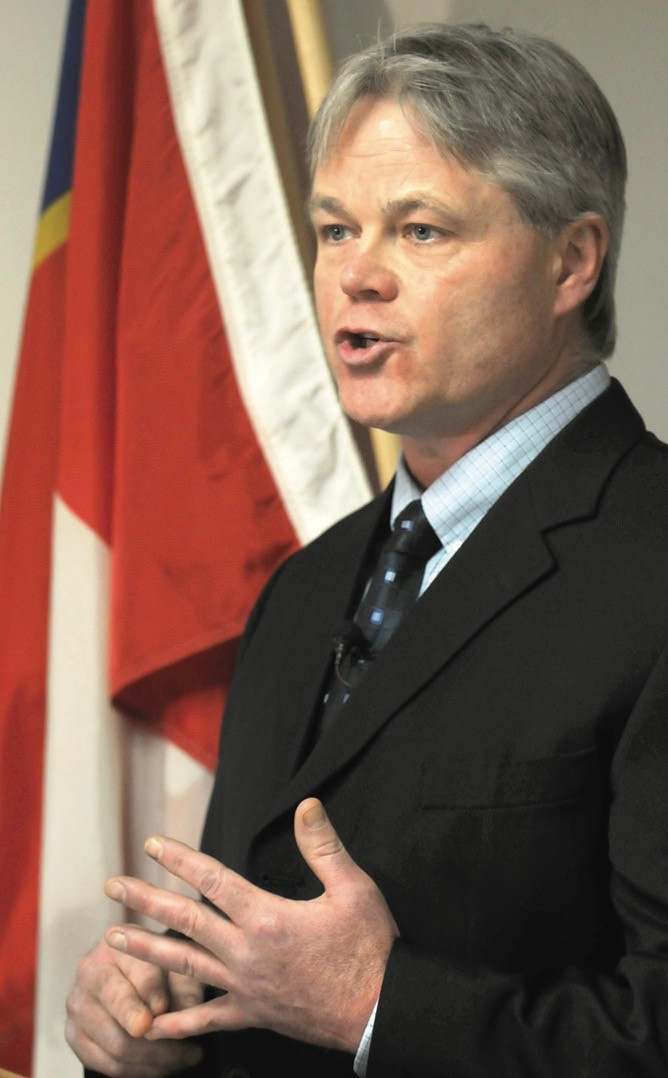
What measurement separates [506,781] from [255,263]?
106 centimetres

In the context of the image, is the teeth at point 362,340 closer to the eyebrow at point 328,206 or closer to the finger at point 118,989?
the eyebrow at point 328,206

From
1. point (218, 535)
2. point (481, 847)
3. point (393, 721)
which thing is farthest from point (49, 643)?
point (481, 847)

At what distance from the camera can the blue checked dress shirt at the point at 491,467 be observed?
1.21m

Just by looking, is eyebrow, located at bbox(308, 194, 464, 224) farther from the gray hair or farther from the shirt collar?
the shirt collar

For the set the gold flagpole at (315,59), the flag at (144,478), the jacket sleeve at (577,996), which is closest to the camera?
the jacket sleeve at (577,996)

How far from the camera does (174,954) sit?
980mm

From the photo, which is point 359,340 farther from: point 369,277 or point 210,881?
point 210,881

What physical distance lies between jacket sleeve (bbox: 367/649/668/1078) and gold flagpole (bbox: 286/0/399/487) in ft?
3.10

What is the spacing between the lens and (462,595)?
3.63ft

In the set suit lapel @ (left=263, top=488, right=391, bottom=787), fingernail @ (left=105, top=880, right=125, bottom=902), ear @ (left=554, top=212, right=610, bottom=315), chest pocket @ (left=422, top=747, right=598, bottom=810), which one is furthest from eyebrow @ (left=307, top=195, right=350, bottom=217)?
fingernail @ (left=105, top=880, right=125, bottom=902)

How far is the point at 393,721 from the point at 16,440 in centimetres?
101

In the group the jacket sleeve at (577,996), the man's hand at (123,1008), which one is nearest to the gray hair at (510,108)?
the jacket sleeve at (577,996)

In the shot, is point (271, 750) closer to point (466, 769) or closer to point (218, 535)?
point (466, 769)

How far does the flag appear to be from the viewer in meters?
1.73
